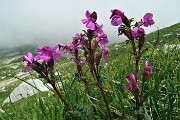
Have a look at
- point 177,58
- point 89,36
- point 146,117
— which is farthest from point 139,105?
point 177,58

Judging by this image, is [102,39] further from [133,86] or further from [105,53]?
[133,86]

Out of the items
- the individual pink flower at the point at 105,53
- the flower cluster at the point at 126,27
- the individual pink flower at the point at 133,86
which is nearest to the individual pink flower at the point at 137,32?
the flower cluster at the point at 126,27

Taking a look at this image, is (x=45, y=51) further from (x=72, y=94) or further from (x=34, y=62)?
(x=72, y=94)

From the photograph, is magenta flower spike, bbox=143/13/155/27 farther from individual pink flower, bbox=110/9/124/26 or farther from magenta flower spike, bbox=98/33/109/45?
magenta flower spike, bbox=98/33/109/45

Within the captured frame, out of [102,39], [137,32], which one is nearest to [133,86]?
[137,32]

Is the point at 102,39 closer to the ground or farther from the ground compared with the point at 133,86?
farther from the ground

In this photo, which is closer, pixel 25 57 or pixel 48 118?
pixel 25 57

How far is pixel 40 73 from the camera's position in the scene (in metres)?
3.06

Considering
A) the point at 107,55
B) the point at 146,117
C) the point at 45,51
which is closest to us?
the point at 146,117

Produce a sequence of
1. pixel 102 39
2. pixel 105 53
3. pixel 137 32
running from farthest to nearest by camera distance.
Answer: pixel 105 53 < pixel 102 39 < pixel 137 32

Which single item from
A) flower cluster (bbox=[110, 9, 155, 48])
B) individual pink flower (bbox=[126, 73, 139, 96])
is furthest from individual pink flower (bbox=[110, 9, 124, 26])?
individual pink flower (bbox=[126, 73, 139, 96])

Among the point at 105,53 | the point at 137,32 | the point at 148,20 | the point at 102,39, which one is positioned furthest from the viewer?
the point at 105,53

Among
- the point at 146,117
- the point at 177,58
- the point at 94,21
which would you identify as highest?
the point at 94,21

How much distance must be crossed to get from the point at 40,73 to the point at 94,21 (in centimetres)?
79
